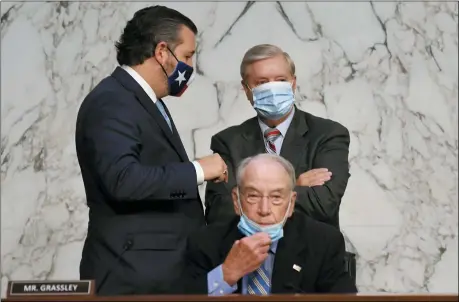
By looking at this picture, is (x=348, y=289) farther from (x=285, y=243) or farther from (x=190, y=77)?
(x=190, y=77)

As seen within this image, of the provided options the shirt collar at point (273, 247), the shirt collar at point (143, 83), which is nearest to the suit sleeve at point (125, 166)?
the shirt collar at point (143, 83)

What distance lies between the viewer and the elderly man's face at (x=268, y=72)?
13.6 feet

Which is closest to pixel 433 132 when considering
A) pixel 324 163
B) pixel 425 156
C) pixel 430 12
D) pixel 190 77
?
pixel 425 156

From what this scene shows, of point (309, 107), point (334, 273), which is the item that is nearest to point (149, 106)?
point (334, 273)

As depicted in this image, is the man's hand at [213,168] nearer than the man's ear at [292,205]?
Yes

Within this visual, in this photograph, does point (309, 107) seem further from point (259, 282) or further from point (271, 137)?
Answer: point (259, 282)

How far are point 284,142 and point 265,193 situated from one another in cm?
45

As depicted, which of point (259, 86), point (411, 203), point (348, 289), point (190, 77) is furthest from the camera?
point (411, 203)

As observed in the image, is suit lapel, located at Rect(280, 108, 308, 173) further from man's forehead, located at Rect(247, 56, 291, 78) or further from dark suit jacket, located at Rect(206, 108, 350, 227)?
man's forehead, located at Rect(247, 56, 291, 78)

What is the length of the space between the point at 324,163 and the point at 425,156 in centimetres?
137

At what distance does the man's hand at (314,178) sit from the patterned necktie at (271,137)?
186 mm

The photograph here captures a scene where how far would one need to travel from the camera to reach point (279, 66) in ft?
13.6

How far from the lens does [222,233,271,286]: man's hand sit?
3.45m

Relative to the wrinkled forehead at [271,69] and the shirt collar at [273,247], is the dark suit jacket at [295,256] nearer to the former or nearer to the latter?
the shirt collar at [273,247]
